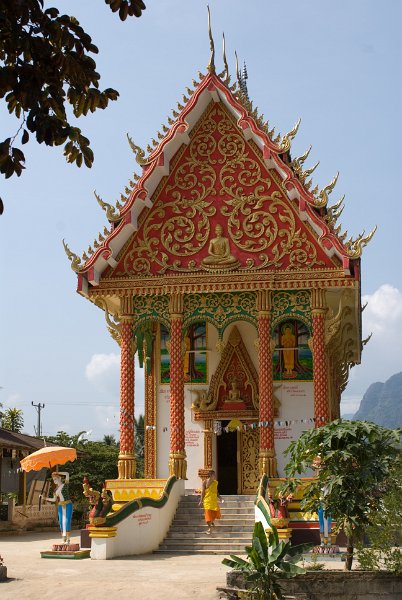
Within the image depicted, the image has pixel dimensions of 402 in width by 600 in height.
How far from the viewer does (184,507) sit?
1962cm

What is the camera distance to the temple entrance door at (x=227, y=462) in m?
23.1

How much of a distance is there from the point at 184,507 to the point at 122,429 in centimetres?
224

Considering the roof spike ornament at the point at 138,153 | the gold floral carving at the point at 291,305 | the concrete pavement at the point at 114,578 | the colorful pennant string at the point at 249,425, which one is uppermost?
the roof spike ornament at the point at 138,153

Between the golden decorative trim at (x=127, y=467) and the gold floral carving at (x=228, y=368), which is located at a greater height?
the gold floral carving at (x=228, y=368)

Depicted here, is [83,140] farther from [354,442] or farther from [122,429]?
[122,429]

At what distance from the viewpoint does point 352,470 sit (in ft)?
39.1

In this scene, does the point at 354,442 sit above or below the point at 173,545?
above

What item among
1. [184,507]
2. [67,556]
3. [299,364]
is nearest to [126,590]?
[67,556]

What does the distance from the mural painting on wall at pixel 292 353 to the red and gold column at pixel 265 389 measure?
6.88 ft

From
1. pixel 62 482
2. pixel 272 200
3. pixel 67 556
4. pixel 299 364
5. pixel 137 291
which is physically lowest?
pixel 67 556

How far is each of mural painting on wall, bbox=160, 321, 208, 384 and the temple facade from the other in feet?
3.04

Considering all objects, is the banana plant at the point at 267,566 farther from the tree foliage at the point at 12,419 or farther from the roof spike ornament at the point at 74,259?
the tree foliage at the point at 12,419

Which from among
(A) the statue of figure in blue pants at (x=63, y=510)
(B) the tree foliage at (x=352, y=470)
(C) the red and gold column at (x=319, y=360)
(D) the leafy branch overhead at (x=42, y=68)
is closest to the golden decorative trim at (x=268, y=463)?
(C) the red and gold column at (x=319, y=360)

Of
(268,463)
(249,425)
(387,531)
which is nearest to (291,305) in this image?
(249,425)
